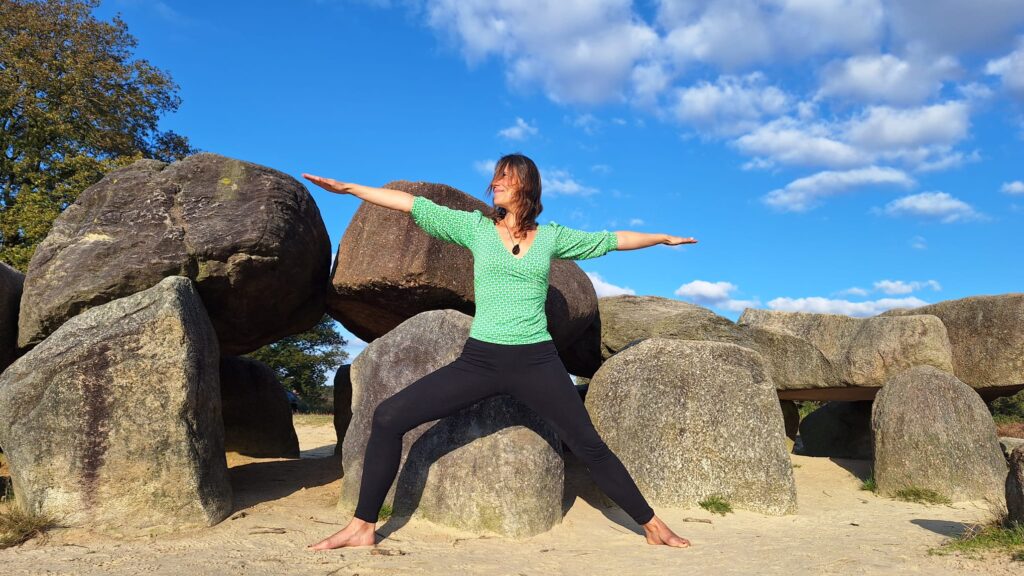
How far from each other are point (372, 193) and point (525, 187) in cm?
106

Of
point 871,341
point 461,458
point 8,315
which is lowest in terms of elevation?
point 461,458

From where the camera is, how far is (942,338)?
8711 millimetres

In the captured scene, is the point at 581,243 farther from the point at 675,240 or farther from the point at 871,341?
the point at 871,341

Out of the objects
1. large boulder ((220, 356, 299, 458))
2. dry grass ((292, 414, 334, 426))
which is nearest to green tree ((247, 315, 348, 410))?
dry grass ((292, 414, 334, 426))

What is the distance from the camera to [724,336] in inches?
367

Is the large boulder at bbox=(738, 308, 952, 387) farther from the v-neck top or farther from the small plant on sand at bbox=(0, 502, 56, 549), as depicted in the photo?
the small plant on sand at bbox=(0, 502, 56, 549)

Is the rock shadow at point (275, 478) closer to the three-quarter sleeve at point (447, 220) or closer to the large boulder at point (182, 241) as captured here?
the large boulder at point (182, 241)

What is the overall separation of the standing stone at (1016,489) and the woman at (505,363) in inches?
84.0

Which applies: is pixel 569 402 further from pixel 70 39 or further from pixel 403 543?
pixel 70 39

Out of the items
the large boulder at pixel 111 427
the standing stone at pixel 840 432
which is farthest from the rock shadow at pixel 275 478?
the standing stone at pixel 840 432

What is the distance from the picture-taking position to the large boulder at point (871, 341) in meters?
8.71

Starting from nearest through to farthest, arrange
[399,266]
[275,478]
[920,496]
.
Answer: [399,266]
[920,496]
[275,478]

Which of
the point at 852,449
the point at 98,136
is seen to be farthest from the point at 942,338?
the point at 98,136

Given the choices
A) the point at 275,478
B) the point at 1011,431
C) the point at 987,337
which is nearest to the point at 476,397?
the point at 275,478
